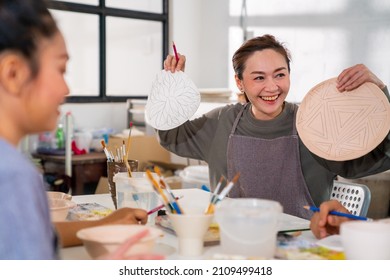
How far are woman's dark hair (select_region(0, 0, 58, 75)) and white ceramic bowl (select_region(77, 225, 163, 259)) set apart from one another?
13.1 inches

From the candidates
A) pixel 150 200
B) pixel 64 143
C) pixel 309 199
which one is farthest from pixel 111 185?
pixel 64 143

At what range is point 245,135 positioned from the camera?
2.01m

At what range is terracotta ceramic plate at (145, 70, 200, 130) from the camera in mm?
1922

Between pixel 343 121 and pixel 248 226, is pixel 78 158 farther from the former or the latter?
pixel 248 226

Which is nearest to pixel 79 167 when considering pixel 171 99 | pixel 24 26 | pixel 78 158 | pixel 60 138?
pixel 78 158

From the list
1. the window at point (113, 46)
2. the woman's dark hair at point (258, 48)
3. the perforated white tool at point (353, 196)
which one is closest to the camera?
the perforated white tool at point (353, 196)

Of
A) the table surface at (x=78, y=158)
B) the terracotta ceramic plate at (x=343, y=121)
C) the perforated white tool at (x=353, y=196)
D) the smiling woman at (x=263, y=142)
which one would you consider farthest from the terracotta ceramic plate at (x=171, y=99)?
the table surface at (x=78, y=158)

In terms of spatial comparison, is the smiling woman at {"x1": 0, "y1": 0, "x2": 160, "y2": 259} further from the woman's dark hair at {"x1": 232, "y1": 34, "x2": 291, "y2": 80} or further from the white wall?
the white wall

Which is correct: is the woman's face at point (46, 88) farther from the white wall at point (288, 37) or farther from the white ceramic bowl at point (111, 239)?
the white wall at point (288, 37)

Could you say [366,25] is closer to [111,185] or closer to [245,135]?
[245,135]

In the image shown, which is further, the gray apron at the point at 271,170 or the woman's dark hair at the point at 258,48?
the woman's dark hair at the point at 258,48

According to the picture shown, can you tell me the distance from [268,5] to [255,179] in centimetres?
306

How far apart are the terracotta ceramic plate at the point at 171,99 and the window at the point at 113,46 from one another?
2735 millimetres

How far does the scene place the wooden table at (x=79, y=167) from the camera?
13.2 ft
